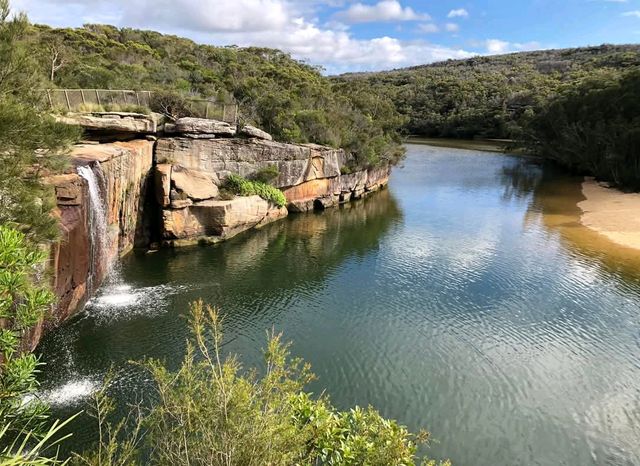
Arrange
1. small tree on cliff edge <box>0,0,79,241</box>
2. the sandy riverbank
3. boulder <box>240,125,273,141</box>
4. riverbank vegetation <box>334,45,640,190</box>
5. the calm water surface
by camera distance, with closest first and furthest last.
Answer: small tree on cliff edge <box>0,0,79,241</box> < the calm water surface < boulder <box>240,125,273,141</box> < the sandy riverbank < riverbank vegetation <box>334,45,640,190</box>

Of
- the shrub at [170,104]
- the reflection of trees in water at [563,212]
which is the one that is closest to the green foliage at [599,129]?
the reflection of trees in water at [563,212]

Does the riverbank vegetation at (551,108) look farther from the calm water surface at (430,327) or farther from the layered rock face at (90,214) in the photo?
the layered rock face at (90,214)

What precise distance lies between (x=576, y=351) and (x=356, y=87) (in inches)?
1928

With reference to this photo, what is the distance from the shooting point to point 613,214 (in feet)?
113

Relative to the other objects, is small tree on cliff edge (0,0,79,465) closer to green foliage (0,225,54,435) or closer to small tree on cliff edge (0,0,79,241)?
small tree on cliff edge (0,0,79,241)

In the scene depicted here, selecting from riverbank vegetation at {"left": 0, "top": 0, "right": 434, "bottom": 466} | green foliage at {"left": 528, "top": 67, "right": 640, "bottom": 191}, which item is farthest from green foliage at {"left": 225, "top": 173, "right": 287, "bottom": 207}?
green foliage at {"left": 528, "top": 67, "right": 640, "bottom": 191}

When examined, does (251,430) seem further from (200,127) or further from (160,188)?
(200,127)

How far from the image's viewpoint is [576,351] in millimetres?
15844

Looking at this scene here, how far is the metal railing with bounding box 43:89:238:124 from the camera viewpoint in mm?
23531

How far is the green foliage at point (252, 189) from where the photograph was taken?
28156mm

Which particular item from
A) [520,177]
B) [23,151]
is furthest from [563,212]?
[23,151]

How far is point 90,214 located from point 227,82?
2959 cm

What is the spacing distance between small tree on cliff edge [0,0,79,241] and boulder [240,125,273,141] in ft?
58.5

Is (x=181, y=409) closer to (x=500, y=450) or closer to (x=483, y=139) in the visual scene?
(x=500, y=450)
